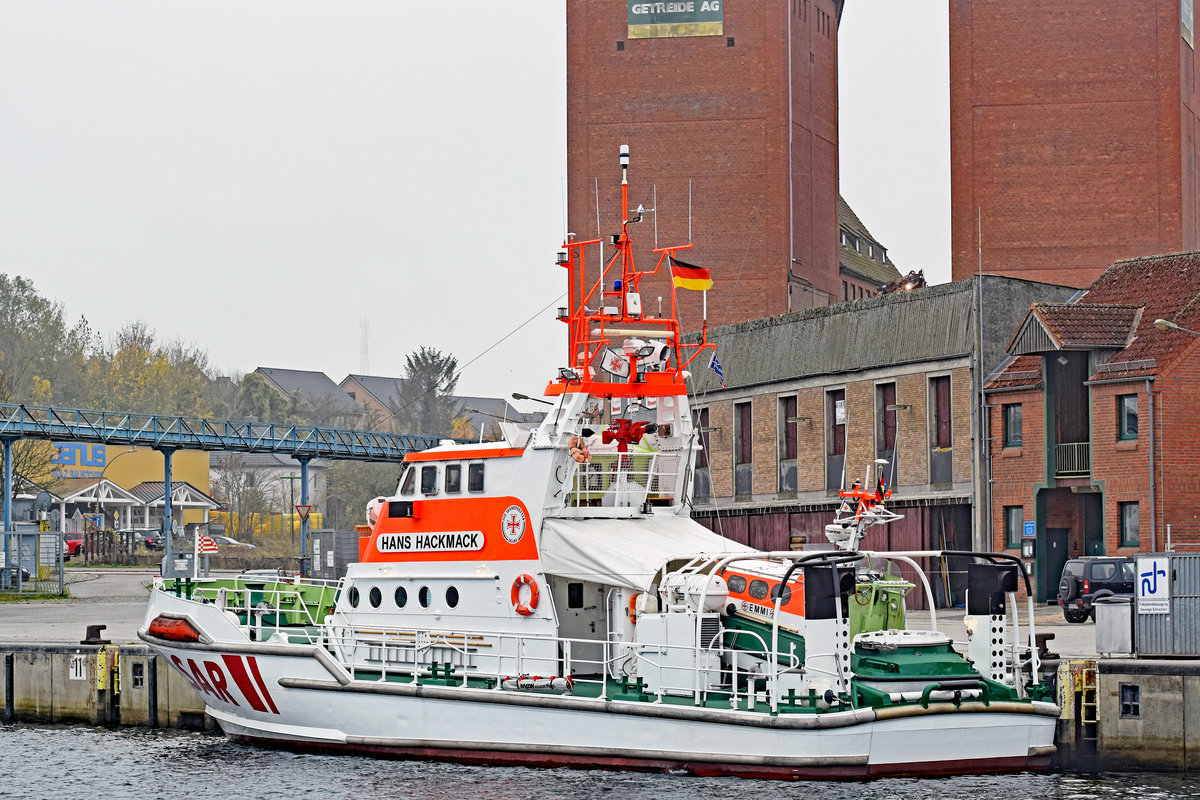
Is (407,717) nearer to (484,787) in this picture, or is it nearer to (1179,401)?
(484,787)

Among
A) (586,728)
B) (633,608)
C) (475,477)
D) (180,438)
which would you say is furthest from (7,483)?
(586,728)

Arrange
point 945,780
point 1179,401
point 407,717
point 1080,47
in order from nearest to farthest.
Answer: point 945,780 → point 407,717 → point 1179,401 → point 1080,47

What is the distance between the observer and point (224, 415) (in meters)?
124

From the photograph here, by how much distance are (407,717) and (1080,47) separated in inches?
1949

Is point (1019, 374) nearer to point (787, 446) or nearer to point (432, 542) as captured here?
point (787, 446)

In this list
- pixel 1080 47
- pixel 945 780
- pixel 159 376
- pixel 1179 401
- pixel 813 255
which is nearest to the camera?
pixel 945 780

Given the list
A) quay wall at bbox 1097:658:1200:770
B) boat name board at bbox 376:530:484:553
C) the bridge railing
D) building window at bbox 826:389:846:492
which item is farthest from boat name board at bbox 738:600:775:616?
the bridge railing

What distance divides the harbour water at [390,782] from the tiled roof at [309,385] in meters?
116

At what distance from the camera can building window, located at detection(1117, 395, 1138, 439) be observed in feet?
123

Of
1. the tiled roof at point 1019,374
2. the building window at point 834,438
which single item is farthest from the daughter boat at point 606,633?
the building window at point 834,438

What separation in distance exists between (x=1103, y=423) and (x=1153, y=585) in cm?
1540

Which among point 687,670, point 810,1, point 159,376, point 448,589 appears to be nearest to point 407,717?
point 448,589

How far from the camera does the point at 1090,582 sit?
34.3m

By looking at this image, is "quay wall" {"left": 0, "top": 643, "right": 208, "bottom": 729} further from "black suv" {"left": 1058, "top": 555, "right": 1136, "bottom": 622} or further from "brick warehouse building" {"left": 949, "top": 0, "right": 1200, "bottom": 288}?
"brick warehouse building" {"left": 949, "top": 0, "right": 1200, "bottom": 288}
